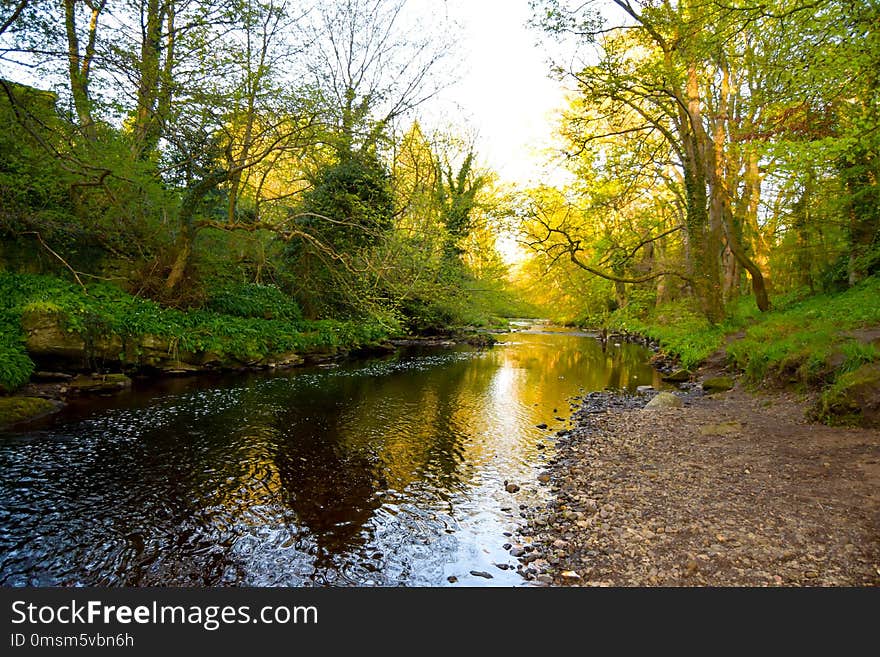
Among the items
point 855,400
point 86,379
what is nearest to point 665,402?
point 855,400

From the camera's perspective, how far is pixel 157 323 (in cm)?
1369

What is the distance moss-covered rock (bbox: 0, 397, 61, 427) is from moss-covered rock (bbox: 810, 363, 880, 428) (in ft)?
43.2

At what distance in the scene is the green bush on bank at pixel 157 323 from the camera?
10461 mm

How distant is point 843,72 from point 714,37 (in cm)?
220

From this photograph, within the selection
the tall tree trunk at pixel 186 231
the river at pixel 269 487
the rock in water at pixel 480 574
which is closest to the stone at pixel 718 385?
the river at pixel 269 487

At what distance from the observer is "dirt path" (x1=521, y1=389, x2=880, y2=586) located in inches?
146

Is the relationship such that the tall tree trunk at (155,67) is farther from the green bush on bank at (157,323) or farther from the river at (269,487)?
the river at (269,487)

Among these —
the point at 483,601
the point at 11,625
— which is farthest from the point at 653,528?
the point at 11,625

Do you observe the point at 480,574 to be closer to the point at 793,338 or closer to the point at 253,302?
the point at 793,338

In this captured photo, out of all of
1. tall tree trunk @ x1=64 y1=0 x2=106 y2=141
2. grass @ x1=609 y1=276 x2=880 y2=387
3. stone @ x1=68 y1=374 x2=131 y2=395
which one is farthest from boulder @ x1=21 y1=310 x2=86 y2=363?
grass @ x1=609 y1=276 x2=880 y2=387

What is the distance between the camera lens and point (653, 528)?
455cm

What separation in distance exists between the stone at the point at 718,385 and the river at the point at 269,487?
3.41 metres

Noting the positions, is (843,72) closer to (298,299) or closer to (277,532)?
(277,532)

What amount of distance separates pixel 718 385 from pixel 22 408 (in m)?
14.7
